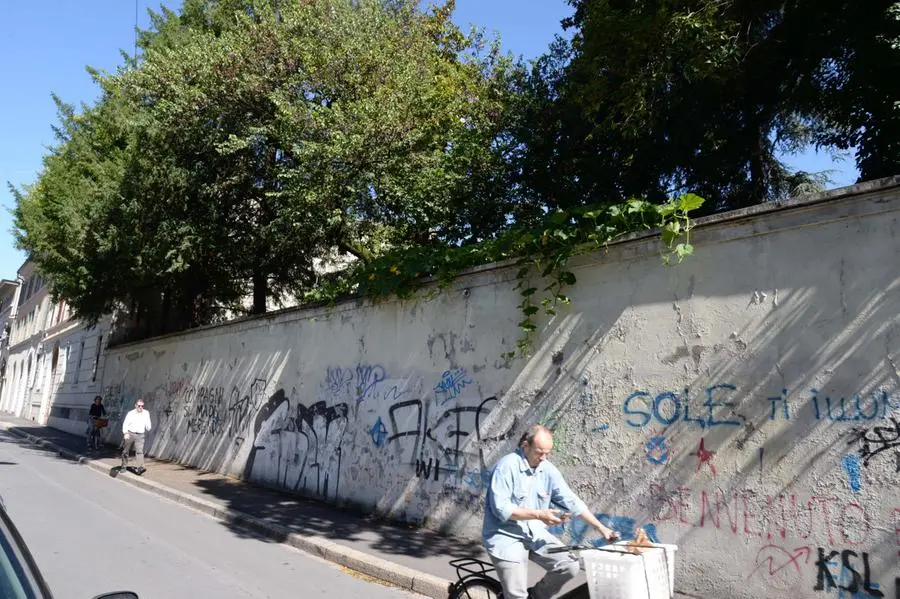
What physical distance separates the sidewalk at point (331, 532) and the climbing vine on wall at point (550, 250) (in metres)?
2.47

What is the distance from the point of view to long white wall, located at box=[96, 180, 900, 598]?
5145mm

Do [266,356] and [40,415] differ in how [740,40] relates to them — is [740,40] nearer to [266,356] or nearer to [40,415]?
[266,356]

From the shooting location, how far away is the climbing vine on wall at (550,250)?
652 cm

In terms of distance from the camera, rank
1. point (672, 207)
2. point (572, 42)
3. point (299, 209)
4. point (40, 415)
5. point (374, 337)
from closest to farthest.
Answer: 1. point (672, 207)
2. point (374, 337)
3. point (299, 209)
4. point (572, 42)
5. point (40, 415)

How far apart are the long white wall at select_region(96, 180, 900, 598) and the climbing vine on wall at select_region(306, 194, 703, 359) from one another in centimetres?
18

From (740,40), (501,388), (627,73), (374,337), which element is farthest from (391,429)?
(740,40)

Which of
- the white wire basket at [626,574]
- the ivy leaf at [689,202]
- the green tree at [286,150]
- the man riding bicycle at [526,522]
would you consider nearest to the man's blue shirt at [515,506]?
the man riding bicycle at [526,522]

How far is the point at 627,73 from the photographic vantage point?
35.0 ft

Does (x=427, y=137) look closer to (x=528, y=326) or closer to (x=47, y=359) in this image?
(x=528, y=326)

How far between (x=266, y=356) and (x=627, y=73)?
8360 millimetres

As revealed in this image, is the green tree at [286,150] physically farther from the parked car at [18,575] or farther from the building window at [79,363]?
the building window at [79,363]

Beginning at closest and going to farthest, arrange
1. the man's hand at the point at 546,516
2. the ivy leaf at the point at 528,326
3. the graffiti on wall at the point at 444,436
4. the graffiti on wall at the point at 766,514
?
the man's hand at the point at 546,516 → the graffiti on wall at the point at 766,514 → the ivy leaf at the point at 528,326 → the graffiti on wall at the point at 444,436

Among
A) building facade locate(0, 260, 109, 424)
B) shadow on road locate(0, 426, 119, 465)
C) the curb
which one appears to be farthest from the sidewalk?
building facade locate(0, 260, 109, 424)

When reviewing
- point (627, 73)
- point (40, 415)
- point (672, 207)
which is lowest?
point (40, 415)
